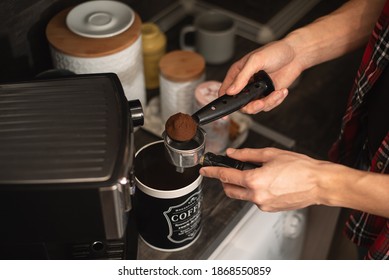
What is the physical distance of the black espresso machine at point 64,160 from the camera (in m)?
0.59

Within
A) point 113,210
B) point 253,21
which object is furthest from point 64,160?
point 253,21

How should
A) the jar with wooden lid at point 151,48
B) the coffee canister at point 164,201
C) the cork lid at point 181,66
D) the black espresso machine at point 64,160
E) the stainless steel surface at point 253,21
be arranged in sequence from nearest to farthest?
1. the black espresso machine at point 64,160
2. the coffee canister at point 164,201
3. the cork lid at point 181,66
4. the jar with wooden lid at point 151,48
5. the stainless steel surface at point 253,21

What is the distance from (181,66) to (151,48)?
5.7 inches

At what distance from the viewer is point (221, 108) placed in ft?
2.58

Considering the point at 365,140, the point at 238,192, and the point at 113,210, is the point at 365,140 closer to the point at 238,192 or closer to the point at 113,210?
the point at 238,192

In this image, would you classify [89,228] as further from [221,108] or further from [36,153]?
[221,108]

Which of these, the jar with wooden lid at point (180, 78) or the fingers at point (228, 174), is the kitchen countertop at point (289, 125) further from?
the fingers at point (228, 174)

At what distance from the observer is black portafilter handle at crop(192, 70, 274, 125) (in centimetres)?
78

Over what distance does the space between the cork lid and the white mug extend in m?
0.17

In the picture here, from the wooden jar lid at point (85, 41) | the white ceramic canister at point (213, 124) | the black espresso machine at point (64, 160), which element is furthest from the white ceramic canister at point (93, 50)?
the black espresso machine at point (64, 160)

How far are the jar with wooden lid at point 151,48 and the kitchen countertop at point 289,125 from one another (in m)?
0.04

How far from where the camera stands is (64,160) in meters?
0.61
